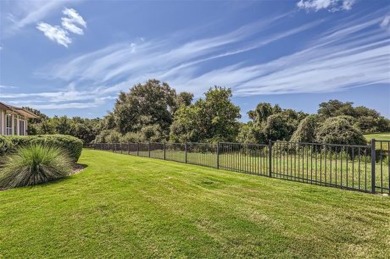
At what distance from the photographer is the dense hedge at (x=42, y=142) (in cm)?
975

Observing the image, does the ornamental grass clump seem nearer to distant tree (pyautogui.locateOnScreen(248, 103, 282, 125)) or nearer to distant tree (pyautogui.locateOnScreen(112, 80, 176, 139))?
distant tree (pyautogui.locateOnScreen(248, 103, 282, 125))

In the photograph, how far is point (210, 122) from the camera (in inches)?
1000

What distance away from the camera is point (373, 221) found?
431 cm

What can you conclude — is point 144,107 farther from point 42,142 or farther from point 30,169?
point 30,169

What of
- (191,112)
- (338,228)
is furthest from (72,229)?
(191,112)

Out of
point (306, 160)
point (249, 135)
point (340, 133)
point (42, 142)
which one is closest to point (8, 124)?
point (42, 142)

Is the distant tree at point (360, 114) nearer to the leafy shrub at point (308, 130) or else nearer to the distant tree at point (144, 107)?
the leafy shrub at point (308, 130)

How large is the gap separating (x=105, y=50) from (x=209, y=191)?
11731 millimetres

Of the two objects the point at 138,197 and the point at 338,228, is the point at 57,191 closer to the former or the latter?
the point at 138,197

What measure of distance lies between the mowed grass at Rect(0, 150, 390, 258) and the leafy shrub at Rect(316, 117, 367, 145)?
10.5m

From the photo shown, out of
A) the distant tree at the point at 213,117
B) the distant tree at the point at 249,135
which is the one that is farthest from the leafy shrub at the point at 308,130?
the distant tree at the point at 213,117

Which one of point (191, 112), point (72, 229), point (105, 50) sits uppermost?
point (105, 50)

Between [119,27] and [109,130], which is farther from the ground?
[119,27]

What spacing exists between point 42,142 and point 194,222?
8.53 meters
